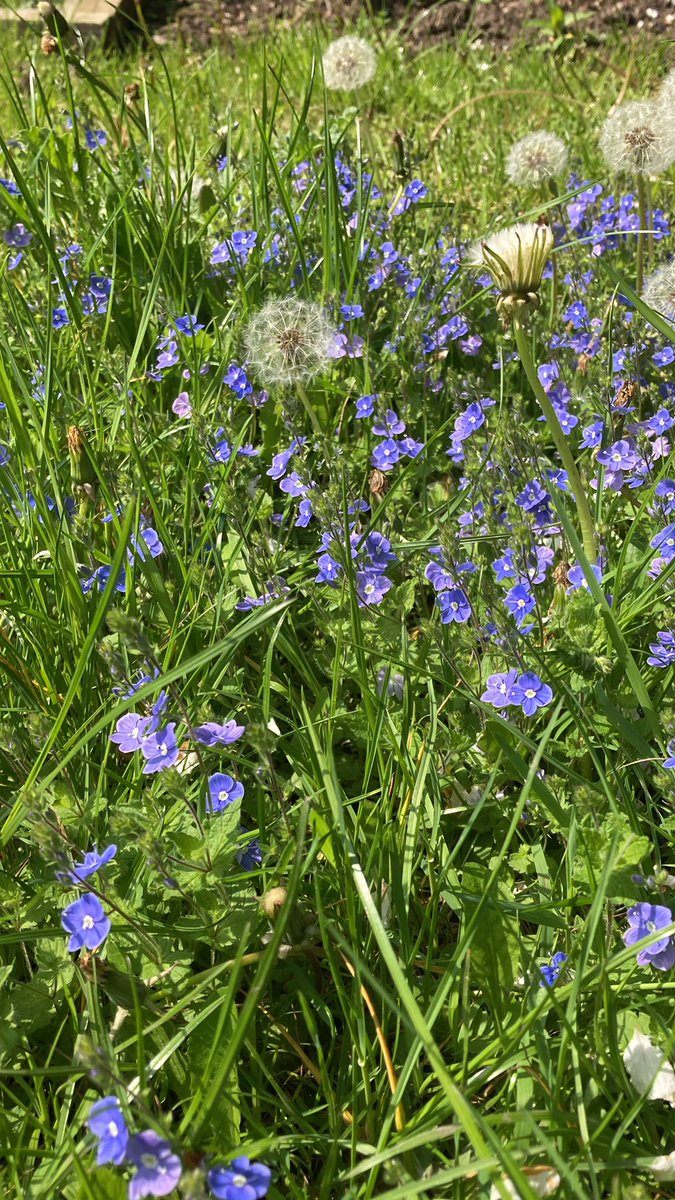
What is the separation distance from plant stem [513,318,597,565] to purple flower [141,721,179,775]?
0.99m

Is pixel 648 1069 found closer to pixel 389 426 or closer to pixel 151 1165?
pixel 151 1165

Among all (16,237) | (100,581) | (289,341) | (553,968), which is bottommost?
(553,968)

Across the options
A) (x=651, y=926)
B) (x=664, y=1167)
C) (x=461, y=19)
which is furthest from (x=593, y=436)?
(x=461, y=19)

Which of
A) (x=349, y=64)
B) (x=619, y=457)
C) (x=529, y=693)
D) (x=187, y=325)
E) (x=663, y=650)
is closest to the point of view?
(x=529, y=693)

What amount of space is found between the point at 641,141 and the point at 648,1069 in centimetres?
261

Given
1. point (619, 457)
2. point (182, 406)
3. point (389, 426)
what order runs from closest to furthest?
point (619, 457)
point (389, 426)
point (182, 406)

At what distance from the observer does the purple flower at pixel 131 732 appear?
1924 millimetres

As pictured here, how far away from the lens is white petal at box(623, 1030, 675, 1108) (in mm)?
1644

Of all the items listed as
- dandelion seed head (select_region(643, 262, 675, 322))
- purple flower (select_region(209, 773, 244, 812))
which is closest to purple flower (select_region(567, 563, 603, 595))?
dandelion seed head (select_region(643, 262, 675, 322))

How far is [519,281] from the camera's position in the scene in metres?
2.11

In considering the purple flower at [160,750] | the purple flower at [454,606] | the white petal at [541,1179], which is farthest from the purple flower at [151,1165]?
the purple flower at [454,606]

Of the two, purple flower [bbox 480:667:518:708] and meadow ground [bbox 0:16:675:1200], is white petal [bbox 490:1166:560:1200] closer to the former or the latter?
meadow ground [bbox 0:16:675:1200]

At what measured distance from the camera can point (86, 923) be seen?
1.61 meters

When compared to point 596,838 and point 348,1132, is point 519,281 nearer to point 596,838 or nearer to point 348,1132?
point 596,838
